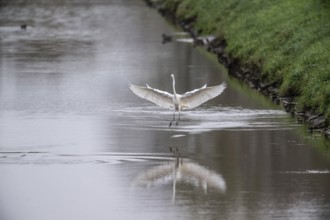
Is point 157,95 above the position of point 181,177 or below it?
above

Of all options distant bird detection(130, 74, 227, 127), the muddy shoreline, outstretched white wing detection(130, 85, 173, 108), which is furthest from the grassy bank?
outstretched white wing detection(130, 85, 173, 108)

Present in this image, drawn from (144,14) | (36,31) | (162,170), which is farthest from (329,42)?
(144,14)

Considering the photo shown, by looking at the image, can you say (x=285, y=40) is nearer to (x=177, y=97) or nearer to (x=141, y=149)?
(x=177, y=97)

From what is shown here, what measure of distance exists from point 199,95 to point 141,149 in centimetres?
245

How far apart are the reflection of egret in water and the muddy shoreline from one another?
10.4ft

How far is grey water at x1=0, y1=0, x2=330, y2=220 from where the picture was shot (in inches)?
606

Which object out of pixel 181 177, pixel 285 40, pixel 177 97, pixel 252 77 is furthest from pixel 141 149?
pixel 285 40

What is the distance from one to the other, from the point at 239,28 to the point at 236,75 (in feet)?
16.3

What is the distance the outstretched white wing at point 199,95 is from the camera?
2156 cm

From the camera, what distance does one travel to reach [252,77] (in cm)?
2817

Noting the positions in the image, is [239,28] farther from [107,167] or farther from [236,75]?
[107,167]

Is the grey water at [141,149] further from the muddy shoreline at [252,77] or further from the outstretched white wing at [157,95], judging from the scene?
the outstretched white wing at [157,95]

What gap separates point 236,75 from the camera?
29453 millimetres

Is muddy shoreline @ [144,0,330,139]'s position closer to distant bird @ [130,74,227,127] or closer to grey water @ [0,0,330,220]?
grey water @ [0,0,330,220]
